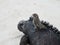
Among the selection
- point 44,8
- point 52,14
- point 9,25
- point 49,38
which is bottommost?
point 49,38

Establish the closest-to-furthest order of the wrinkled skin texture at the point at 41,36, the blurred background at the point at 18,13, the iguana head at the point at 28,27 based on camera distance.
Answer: the wrinkled skin texture at the point at 41,36 → the iguana head at the point at 28,27 → the blurred background at the point at 18,13

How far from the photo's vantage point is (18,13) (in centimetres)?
178

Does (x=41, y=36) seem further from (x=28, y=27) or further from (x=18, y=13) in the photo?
(x=18, y=13)

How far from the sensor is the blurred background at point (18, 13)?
1.50 m

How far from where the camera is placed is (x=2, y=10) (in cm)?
184

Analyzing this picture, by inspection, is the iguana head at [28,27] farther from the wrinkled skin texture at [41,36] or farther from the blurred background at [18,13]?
the blurred background at [18,13]

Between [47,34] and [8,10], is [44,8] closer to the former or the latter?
[8,10]

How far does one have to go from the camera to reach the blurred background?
1504mm

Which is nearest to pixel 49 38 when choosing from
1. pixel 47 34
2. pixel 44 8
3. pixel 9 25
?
pixel 47 34

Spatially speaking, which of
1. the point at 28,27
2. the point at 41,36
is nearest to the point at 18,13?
the point at 28,27

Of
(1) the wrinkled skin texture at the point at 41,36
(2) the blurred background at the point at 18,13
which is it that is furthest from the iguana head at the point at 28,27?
(2) the blurred background at the point at 18,13

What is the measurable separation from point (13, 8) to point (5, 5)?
112mm

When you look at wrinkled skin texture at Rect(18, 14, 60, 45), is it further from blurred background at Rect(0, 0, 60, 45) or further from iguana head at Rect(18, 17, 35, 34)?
blurred background at Rect(0, 0, 60, 45)

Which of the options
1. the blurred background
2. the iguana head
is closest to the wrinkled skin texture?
the iguana head
